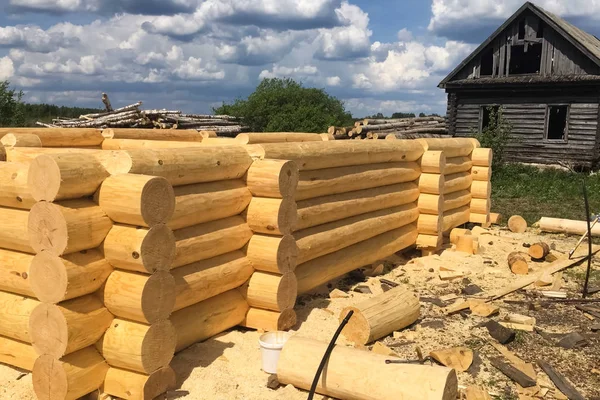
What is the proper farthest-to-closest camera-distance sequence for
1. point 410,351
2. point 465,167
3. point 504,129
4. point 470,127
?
point 470,127, point 504,129, point 465,167, point 410,351

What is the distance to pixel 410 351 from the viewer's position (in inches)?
229

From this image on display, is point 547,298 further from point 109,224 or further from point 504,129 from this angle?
point 504,129

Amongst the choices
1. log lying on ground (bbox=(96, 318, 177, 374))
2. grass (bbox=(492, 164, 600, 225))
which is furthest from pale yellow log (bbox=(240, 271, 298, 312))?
grass (bbox=(492, 164, 600, 225))

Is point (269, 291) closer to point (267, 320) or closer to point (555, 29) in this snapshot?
point (267, 320)

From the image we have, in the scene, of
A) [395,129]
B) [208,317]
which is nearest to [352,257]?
[208,317]

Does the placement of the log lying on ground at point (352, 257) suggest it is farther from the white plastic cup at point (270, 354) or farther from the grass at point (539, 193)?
the grass at point (539, 193)

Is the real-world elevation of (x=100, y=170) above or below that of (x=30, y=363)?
above

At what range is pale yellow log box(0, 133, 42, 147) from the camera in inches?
276

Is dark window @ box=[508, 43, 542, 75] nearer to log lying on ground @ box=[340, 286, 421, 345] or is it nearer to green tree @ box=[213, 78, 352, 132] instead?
green tree @ box=[213, 78, 352, 132]

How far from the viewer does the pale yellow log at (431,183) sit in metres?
9.70

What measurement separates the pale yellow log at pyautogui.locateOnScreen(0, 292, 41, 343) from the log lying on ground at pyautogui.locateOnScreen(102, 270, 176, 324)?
25.2 inches

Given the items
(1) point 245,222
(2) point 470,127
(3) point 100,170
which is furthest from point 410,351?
(2) point 470,127

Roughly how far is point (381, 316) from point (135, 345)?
2.71 meters

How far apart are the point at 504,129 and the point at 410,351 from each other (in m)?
16.1
